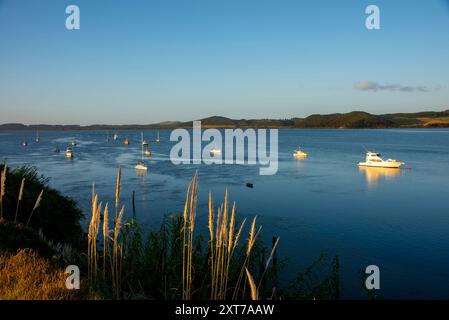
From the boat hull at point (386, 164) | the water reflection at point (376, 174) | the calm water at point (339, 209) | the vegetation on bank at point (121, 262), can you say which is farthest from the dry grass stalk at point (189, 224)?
the boat hull at point (386, 164)

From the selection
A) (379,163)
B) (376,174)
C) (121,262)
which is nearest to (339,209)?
(376,174)

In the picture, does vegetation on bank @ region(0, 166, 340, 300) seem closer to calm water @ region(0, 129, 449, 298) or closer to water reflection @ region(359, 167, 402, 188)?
calm water @ region(0, 129, 449, 298)

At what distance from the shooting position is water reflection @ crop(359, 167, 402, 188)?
5244cm

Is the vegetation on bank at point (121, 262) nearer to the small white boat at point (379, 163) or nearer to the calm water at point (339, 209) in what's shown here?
the calm water at point (339, 209)

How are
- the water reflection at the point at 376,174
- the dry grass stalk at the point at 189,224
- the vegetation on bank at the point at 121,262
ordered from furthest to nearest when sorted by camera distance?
the water reflection at the point at 376,174
the vegetation on bank at the point at 121,262
the dry grass stalk at the point at 189,224

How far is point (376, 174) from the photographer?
60344 millimetres

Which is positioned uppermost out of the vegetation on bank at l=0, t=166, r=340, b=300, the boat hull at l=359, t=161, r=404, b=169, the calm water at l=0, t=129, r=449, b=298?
the vegetation on bank at l=0, t=166, r=340, b=300

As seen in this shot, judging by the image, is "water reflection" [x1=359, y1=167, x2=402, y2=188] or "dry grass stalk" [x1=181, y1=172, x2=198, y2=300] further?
"water reflection" [x1=359, y1=167, x2=402, y2=188]

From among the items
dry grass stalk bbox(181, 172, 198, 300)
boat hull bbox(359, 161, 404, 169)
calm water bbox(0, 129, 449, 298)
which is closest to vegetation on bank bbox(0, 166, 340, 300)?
dry grass stalk bbox(181, 172, 198, 300)

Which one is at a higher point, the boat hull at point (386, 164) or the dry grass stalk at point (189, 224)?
the dry grass stalk at point (189, 224)

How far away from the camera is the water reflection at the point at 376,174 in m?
52.4

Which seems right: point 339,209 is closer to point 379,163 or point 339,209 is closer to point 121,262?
point 121,262
